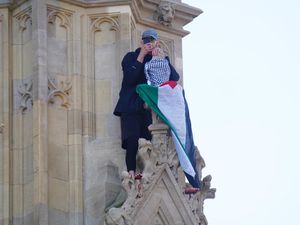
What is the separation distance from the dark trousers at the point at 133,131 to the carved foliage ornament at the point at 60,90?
905mm

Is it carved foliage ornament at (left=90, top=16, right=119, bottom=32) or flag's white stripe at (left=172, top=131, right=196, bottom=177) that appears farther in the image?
carved foliage ornament at (left=90, top=16, right=119, bottom=32)

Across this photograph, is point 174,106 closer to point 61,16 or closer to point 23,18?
point 61,16

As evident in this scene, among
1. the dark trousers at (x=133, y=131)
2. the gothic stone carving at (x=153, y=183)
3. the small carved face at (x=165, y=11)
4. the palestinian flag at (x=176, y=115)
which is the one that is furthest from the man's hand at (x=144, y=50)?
the small carved face at (x=165, y=11)

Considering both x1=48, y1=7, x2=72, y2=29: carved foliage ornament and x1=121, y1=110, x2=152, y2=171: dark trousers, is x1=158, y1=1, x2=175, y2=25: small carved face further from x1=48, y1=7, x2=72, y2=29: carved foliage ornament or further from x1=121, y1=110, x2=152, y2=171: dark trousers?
x1=121, y1=110, x2=152, y2=171: dark trousers

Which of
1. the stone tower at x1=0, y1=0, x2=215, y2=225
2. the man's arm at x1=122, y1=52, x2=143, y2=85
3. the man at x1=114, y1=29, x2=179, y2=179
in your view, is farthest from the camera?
the man's arm at x1=122, y1=52, x2=143, y2=85

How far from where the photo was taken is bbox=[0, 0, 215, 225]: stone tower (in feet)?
71.1

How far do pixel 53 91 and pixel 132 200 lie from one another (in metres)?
2.19

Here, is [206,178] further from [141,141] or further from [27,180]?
[27,180]

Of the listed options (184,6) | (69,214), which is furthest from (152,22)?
(69,214)

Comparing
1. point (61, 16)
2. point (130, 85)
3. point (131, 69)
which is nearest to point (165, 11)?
point (131, 69)

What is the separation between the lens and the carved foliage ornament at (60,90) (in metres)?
22.2

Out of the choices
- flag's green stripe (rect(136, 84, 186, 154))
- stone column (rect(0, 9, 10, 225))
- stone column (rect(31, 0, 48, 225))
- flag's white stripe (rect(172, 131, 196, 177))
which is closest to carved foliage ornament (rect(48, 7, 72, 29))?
stone column (rect(31, 0, 48, 225))

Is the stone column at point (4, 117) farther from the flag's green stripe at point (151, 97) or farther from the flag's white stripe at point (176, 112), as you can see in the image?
the flag's white stripe at point (176, 112)

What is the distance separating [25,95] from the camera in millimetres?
22281
